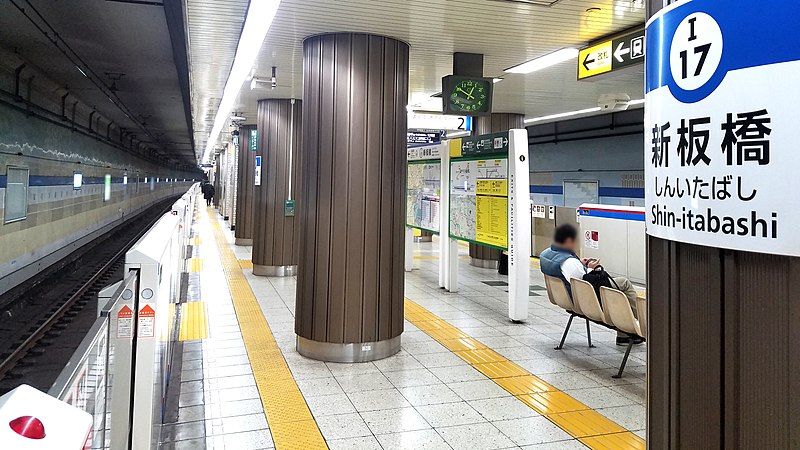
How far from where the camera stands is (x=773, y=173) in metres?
1.14

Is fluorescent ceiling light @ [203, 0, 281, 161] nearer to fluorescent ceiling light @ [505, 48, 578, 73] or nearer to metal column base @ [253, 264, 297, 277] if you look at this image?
fluorescent ceiling light @ [505, 48, 578, 73]

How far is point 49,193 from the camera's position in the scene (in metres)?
11.5

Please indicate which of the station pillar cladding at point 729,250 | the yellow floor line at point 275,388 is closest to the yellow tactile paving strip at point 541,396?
the yellow floor line at point 275,388

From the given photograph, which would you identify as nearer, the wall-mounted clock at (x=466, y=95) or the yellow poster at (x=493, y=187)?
the wall-mounted clock at (x=466, y=95)

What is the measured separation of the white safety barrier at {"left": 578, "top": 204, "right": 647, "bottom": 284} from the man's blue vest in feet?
13.7

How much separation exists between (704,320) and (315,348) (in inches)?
166

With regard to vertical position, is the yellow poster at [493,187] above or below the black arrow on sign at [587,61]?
below

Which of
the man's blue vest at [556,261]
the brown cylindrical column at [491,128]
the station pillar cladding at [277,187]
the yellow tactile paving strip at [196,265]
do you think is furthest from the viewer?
the brown cylindrical column at [491,128]

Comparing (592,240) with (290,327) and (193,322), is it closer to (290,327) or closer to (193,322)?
(290,327)

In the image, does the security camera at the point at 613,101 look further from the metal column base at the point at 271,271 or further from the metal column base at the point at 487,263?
the metal column base at the point at 271,271

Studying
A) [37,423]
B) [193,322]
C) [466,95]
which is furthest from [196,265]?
[37,423]

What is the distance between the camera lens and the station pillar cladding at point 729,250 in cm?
114

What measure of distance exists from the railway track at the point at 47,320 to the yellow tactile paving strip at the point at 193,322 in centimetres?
118

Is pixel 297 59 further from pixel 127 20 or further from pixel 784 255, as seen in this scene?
pixel 784 255
